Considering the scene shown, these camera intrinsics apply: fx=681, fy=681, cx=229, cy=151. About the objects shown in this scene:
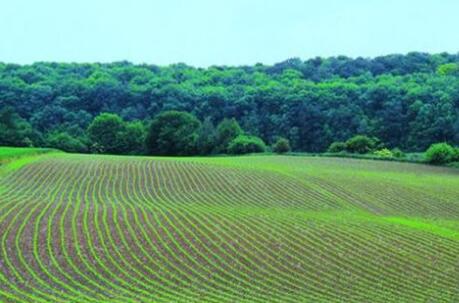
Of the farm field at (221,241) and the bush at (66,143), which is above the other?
the farm field at (221,241)

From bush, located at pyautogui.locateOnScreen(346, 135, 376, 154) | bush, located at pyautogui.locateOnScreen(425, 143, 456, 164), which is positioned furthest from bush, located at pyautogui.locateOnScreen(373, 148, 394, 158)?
bush, located at pyautogui.locateOnScreen(425, 143, 456, 164)

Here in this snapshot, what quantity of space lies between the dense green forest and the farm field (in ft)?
177

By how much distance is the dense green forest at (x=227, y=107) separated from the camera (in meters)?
97.0

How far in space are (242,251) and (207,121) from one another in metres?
74.2

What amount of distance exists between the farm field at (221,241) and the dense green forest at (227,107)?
5401 cm

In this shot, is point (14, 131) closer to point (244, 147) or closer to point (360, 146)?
point (244, 147)

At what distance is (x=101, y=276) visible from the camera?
62.7 feet

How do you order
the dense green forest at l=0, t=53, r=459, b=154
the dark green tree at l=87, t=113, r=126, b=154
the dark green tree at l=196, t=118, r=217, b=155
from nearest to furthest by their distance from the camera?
the dark green tree at l=196, t=118, r=217, b=155 < the dense green forest at l=0, t=53, r=459, b=154 < the dark green tree at l=87, t=113, r=126, b=154

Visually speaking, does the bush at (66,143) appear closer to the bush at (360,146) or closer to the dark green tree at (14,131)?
the dark green tree at (14,131)

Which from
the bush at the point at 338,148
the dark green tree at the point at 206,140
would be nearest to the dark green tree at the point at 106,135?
the dark green tree at the point at 206,140

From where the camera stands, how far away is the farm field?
60.8 feet

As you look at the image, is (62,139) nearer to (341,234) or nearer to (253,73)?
(253,73)

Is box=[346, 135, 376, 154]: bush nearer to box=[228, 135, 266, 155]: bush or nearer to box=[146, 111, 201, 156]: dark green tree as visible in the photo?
box=[228, 135, 266, 155]: bush

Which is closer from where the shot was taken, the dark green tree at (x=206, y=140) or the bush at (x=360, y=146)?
the bush at (x=360, y=146)
